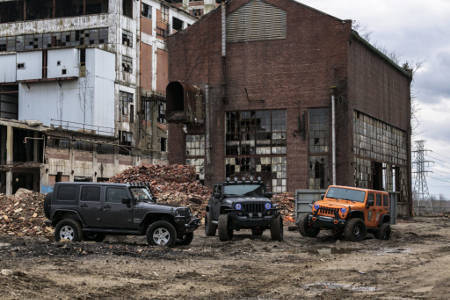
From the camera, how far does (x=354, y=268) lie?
52.4 feet

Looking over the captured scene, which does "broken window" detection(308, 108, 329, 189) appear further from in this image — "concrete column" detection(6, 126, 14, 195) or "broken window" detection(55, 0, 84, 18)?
"broken window" detection(55, 0, 84, 18)

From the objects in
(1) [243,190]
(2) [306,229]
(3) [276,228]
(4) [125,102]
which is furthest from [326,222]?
(4) [125,102]

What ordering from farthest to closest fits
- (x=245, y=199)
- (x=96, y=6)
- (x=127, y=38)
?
(x=96, y=6), (x=127, y=38), (x=245, y=199)

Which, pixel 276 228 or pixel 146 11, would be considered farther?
pixel 146 11

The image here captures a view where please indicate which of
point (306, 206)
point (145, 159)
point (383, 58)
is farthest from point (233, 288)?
point (145, 159)

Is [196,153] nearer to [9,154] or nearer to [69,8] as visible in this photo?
[9,154]

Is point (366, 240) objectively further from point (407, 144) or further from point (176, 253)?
point (407, 144)

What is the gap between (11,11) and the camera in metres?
74.5

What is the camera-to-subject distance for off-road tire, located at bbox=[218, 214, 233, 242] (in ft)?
73.5

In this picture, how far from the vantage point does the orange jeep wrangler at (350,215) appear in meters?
23.7

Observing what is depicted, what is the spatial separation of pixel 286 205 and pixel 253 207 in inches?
541

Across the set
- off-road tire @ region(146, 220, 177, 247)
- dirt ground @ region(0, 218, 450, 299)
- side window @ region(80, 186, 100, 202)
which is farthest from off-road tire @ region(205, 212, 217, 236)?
side window @ region(80, 186, 100, 202)

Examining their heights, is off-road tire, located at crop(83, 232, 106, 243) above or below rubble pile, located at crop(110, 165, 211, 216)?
below

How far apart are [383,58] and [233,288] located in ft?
114
